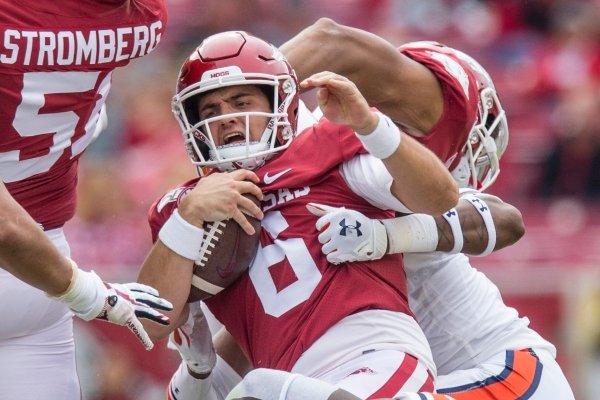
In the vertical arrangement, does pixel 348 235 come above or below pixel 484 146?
above

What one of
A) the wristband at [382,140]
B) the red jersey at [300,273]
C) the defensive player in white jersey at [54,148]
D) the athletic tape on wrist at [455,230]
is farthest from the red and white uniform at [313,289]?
the defensive player in white jersey at [54,148]

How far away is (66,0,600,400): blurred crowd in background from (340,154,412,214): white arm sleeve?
3.35 metres

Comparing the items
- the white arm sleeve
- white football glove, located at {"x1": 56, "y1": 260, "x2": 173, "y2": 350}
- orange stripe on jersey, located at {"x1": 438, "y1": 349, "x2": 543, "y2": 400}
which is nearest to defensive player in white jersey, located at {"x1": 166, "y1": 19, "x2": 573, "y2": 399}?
orange stripe on jersey, located at {"x1": 438, "y1": 349, "x2": 543, "y2": 400}

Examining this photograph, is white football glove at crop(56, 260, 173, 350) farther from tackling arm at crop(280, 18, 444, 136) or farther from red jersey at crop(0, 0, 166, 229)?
tackling arm at crop(280, 18, 444, 136)

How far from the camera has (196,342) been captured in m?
3.68

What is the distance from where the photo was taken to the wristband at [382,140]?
3125 mm

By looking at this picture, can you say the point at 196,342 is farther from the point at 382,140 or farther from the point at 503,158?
the point at 503,158

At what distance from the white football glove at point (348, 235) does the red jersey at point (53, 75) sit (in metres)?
0.73

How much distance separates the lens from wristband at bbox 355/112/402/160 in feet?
10.3

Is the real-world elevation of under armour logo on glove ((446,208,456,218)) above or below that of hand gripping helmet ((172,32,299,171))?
below

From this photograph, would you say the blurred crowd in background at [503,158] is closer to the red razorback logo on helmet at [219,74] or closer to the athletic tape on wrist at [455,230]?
the athletic tape on wrist at [455,230]

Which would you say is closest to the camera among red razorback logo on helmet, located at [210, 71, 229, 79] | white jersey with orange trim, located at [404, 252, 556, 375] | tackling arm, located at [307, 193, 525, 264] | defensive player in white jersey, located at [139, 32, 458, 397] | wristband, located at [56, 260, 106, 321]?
wristband, located at [56, 260, 106, 321]

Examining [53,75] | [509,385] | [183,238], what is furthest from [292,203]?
[509,385]

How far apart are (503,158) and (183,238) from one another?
5.05m
